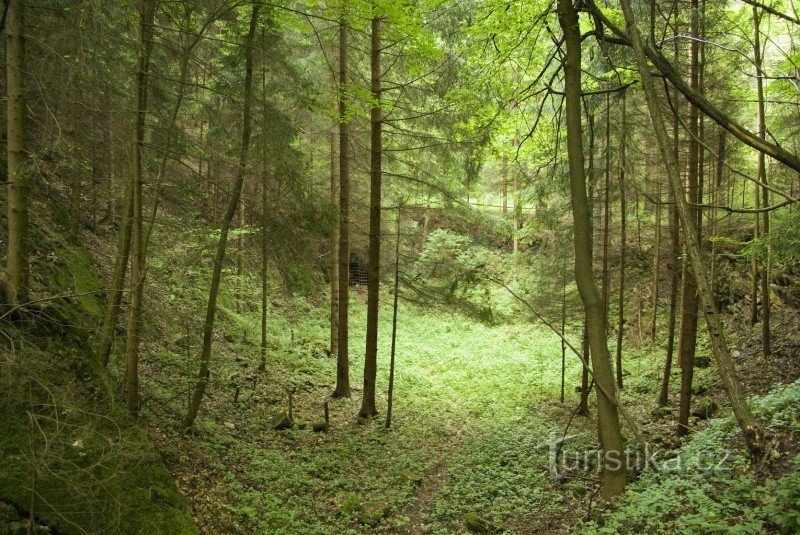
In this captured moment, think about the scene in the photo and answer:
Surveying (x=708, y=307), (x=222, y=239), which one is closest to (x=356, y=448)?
(x=222, y=239)

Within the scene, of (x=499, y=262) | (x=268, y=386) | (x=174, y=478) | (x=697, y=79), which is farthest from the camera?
(x=499, y=262)

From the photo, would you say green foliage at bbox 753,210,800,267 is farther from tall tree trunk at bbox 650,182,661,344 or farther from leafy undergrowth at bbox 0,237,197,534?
leafy undergrowth at bbox 0,237,197,534

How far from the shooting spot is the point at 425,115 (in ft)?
39.5

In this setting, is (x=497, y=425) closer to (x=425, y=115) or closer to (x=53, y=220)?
(x=425, y=115)

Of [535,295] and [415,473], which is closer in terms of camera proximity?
[415,473]

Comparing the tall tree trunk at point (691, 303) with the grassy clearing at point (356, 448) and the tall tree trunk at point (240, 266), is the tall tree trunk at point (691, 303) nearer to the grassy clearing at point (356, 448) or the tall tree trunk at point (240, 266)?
the grassy clearing at point (356, 448)

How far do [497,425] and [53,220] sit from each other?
12.5m

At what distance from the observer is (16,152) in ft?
16.2

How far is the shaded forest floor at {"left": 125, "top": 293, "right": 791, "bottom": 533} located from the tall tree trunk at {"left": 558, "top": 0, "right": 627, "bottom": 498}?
3.42 feet

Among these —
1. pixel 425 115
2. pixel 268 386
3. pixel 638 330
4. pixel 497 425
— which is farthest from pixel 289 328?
pixel 638 330

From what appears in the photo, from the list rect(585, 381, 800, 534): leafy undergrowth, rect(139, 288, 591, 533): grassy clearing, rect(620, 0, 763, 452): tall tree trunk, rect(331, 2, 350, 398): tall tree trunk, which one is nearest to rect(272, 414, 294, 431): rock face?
rect(139, 288, 591, 533): grassy clearing

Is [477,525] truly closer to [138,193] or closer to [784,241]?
[784,241]

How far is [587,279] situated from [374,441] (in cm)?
757

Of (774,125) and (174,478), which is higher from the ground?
(774,125)
